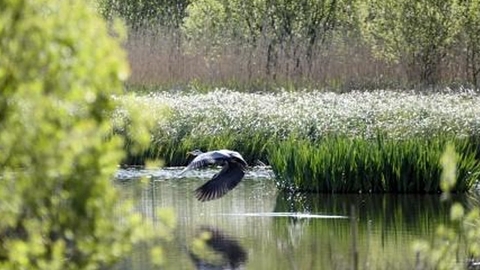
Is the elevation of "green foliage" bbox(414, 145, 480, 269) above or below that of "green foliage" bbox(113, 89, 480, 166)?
below

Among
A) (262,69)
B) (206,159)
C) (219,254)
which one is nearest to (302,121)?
(206,159)

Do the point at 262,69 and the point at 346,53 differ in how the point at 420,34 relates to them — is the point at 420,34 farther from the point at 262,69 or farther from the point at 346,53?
the point at 262,69

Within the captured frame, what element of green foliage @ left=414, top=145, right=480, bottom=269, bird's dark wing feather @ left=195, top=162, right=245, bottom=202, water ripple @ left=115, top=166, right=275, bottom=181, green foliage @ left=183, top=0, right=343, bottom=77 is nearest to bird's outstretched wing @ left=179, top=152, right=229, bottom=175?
bird's dark wing feather @ left=195, top=162, right=245, bottom=202

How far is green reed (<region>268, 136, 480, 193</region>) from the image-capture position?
1424cm

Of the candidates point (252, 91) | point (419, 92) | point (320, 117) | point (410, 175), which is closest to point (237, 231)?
point (410, 175)

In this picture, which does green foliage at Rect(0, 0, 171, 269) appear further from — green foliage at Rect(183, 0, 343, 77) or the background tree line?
green foliage at Rect(183, 0, 343, 77)

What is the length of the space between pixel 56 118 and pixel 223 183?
9.34 m

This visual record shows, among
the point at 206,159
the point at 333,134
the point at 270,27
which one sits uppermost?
the point at 270,27

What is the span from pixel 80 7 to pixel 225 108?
48.0 ft

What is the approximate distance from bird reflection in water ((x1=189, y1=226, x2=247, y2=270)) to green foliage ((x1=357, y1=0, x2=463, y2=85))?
1295 cm

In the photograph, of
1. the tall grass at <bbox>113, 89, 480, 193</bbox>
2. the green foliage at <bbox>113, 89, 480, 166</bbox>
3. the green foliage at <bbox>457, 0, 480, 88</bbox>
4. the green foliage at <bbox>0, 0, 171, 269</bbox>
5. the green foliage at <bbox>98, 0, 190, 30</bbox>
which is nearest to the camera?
the green foliage at <bbox>0, 0, 171, 269</bbox>

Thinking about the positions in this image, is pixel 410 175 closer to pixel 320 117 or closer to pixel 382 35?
pixel 320 117

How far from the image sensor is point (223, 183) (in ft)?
44.3

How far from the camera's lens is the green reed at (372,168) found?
14242mm
